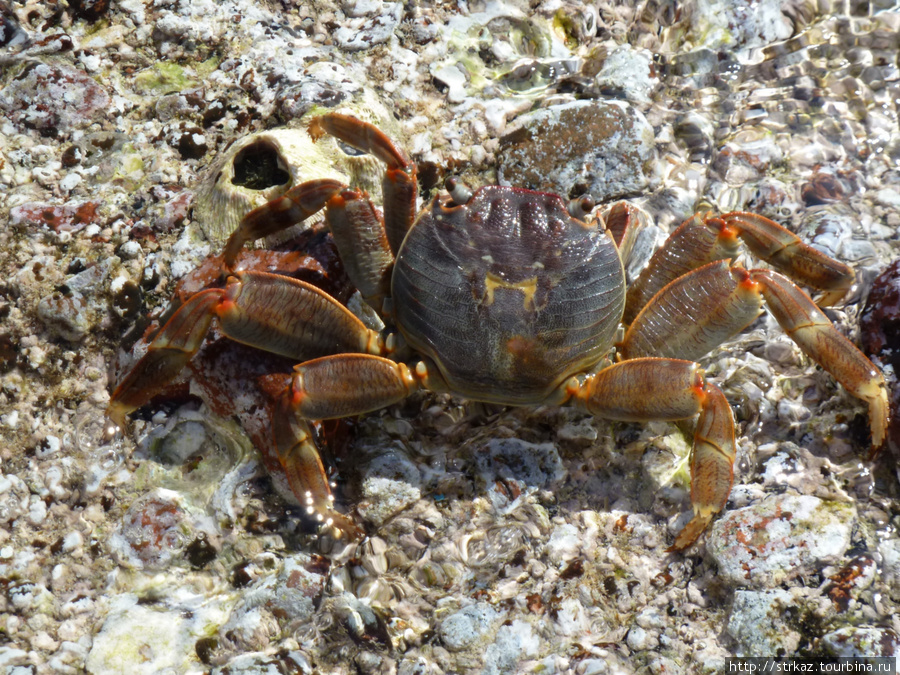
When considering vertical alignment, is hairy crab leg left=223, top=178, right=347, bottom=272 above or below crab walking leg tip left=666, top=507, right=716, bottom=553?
above

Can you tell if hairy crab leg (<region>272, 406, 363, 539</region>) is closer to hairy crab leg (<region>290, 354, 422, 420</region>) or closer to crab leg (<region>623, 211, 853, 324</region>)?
hairy crab leg (<region>290, 354, 422, 420</region>)

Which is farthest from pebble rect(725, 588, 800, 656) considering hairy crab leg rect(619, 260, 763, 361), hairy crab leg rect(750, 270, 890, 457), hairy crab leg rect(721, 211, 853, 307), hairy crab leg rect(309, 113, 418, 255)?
hairy crab leg rect(309, 113, 418, 255)

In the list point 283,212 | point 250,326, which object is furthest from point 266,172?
point 250,326

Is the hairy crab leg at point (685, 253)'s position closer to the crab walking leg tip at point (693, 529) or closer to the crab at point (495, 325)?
the crab at point (495, 325)

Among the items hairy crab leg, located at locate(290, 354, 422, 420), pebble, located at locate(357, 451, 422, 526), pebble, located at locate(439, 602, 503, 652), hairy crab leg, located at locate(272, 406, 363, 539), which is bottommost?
pebble, located at locate(439, 602, 503, 652)

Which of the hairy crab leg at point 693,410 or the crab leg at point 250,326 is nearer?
the hairy crab leg at point 693,410

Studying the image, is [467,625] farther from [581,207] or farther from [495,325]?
[581,207]

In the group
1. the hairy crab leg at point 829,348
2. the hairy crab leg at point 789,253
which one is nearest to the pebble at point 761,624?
the hairy crab leg at point 829,348

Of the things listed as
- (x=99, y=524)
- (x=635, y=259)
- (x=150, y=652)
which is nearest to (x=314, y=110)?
(x=635, y=259)
